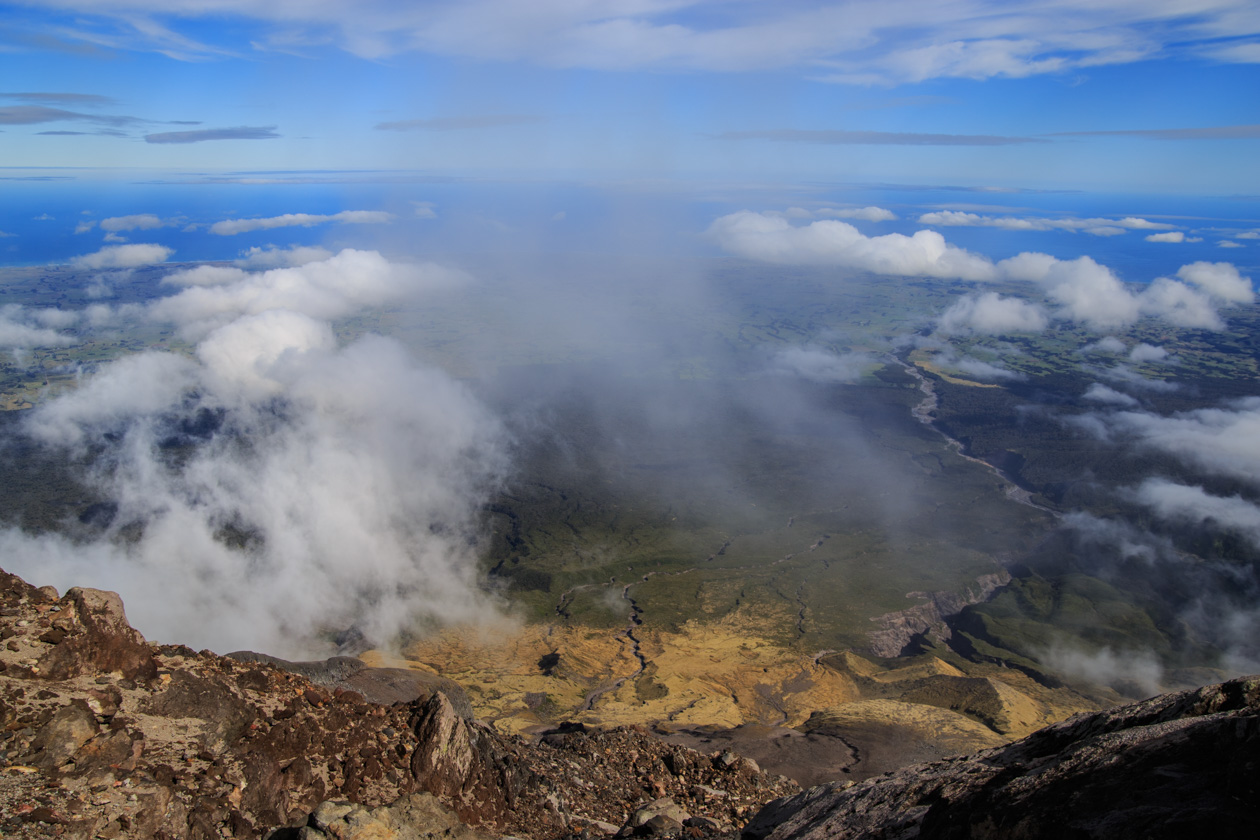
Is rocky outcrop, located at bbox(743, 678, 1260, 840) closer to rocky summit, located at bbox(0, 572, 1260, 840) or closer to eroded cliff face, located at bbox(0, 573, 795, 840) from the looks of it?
rocky summit, located at bbox(0, 572, 1260, 840)

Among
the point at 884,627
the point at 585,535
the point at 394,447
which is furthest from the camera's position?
the point at 394,447

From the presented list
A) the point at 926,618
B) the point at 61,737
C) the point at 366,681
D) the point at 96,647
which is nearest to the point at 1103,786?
the point at 61,737

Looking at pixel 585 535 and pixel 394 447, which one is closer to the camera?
pixel 585 535

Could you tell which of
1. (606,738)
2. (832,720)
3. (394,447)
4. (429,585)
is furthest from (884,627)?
(394,447)

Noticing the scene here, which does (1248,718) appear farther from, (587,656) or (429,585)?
(429,585)

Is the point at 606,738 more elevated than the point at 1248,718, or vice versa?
the point at 1248,718
